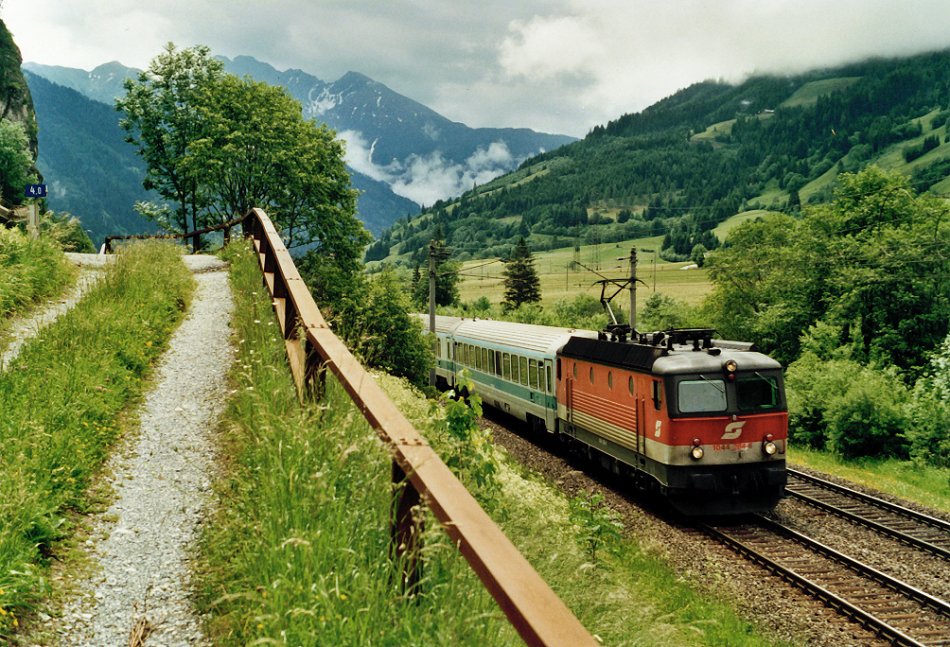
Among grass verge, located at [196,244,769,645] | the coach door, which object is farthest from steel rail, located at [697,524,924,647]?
grass verge, located at [196,244,769,645]

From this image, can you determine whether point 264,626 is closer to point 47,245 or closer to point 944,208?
point 47,245

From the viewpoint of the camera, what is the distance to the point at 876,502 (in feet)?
58.8

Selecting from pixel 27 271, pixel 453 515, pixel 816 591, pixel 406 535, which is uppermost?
pixel 27 271

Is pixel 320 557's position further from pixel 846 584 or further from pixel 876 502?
pixel 876 502

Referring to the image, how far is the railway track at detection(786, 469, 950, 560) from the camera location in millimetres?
15188

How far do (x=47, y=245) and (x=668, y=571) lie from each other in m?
11.3

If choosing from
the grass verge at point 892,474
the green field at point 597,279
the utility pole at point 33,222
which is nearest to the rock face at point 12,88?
the green field at point 597,279

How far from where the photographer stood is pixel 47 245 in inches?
473

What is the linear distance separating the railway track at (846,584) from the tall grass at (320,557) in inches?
385

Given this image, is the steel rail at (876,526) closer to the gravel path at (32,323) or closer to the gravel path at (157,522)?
the gravel path at (157,522)

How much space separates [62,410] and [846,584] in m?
12.1

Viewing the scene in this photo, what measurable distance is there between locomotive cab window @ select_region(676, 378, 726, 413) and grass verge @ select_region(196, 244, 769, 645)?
9.69m

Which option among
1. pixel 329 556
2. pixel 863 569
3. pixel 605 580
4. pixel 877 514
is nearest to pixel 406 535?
pixel 329 556

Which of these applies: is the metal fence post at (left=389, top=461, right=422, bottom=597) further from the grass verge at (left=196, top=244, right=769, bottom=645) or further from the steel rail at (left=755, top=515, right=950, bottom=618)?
the steel rail at (left=755, top=515, right=950, bottom=618)
